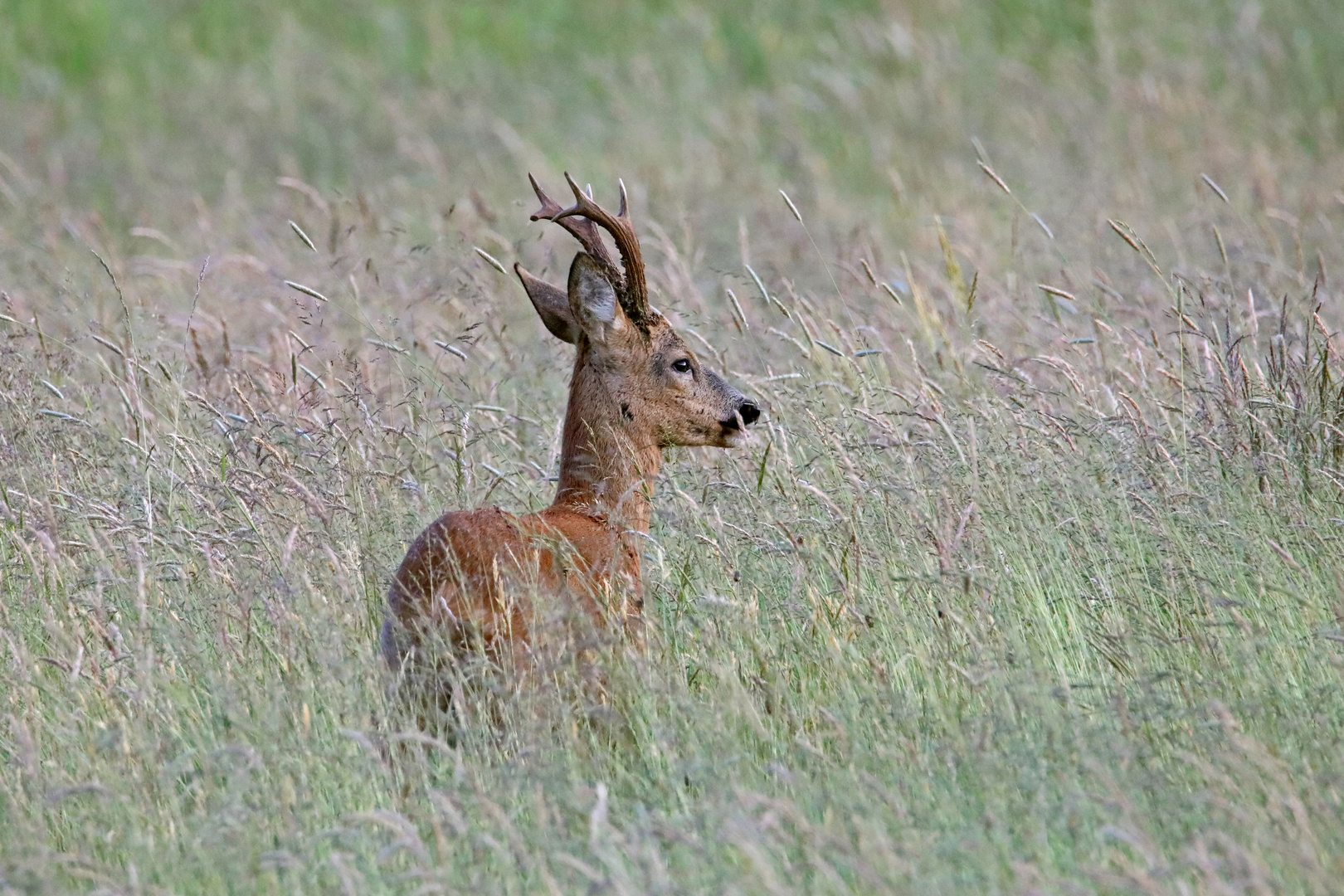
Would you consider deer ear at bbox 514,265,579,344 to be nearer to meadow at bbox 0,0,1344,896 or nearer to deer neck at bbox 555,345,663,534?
deer neck at bbox 555,345,663,534

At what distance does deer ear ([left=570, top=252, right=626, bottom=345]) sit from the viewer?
5707 millimetres

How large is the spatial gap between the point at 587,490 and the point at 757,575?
0.71 metres

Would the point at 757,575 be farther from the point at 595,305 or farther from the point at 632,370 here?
the point at 595,305

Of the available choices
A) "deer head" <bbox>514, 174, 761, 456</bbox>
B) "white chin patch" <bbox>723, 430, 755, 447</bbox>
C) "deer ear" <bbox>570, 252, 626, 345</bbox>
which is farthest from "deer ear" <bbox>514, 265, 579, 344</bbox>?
"white chin patch" <bbox>723, 430, 755, 447</bbox>

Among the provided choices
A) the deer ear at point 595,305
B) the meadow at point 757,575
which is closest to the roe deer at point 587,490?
the deer ear at point 595,305

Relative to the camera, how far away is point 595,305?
18.9ft

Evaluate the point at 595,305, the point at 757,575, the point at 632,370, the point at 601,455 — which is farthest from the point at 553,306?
the point at 757,575

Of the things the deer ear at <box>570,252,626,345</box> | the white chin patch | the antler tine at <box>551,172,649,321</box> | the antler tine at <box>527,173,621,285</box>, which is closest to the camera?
the antler tine at <box>551,172,649,321</box>

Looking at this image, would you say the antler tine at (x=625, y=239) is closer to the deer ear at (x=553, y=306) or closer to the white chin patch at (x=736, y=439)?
the deer ear at (x=553, y=306)

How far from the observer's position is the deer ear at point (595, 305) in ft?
18.7

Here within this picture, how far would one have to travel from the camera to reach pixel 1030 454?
541 centimetres

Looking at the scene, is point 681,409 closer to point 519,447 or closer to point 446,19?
point 519,447

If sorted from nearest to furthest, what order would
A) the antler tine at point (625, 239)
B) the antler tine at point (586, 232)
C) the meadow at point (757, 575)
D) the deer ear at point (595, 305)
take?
the meadow at point (757, 575) < the antler tine at point (625, 239) < the antler tine at point (586, 232) < the deer ear at point (595, 305)

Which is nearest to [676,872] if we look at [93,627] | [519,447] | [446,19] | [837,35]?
[93,627]
